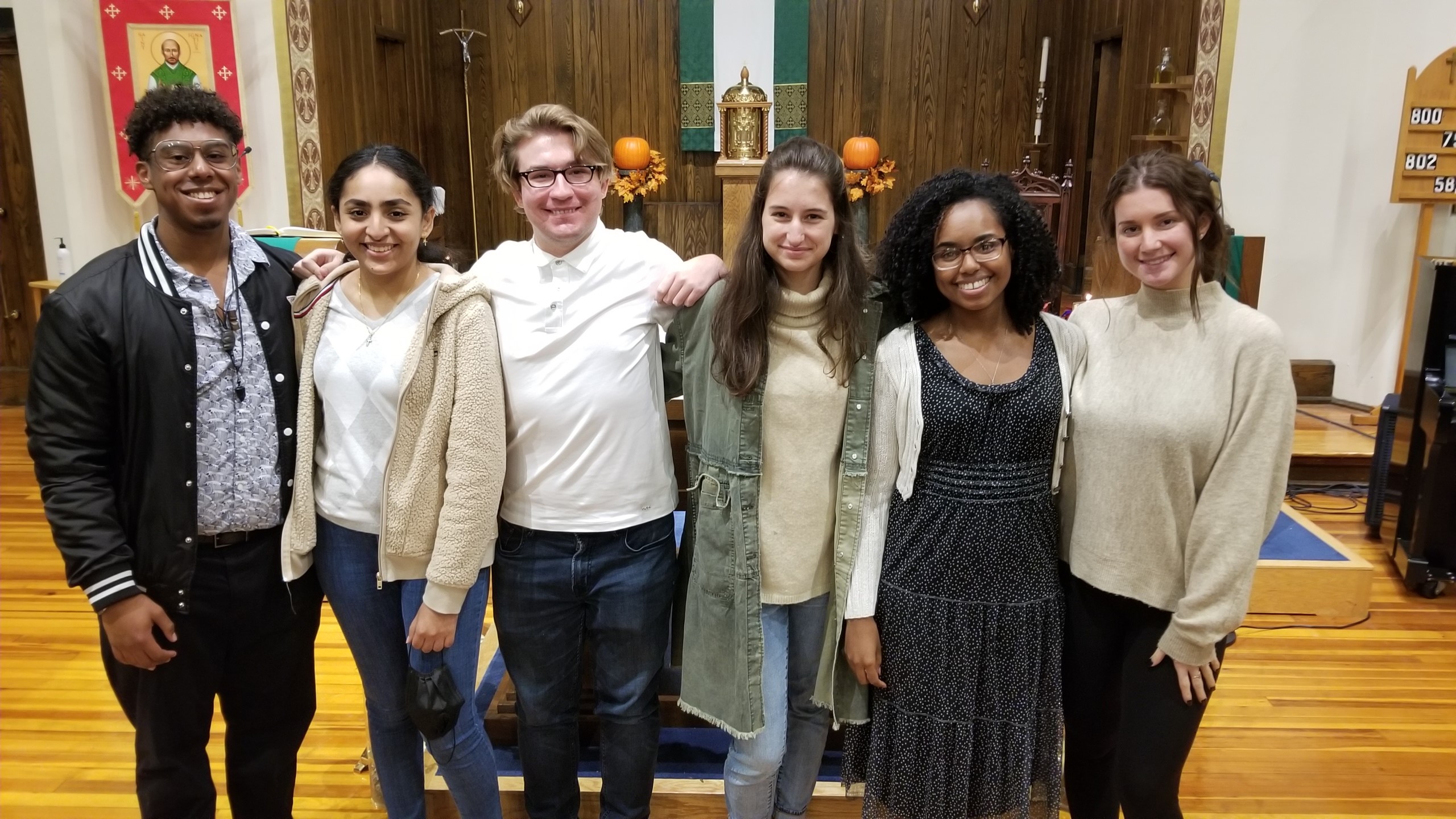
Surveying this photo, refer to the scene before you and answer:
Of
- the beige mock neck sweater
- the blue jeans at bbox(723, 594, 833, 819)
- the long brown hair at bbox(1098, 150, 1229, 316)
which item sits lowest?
the blue jeans at bbox(723, 594, 833, 819)

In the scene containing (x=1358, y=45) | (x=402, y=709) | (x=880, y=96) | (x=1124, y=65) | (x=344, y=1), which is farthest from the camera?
(x=880, y=96)

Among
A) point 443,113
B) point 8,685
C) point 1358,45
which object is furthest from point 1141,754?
point 443,113

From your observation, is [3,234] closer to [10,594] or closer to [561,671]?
[10,594]

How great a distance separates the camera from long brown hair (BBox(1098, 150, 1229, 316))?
142cm

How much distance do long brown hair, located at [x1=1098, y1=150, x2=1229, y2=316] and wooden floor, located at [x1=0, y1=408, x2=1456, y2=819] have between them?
1.41 meters

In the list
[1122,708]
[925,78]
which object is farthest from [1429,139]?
[1122,708]

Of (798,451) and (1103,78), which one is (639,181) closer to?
(1103,78)

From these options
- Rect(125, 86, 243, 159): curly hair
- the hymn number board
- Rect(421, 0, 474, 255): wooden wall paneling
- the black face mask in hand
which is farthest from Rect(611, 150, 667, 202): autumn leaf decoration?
the black face mask in hand

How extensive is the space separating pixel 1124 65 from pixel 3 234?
23.0 feet

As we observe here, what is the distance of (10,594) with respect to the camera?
10.8ft

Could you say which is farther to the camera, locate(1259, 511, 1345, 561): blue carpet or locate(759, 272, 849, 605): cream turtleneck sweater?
locate(1259, 511, 1345, 561): blue carpet

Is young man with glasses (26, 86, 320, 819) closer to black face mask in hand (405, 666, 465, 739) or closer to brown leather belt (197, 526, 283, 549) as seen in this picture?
brown leather belt (197, 526, 283, 549)

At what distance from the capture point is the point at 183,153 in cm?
146

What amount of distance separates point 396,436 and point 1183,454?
124 cm
